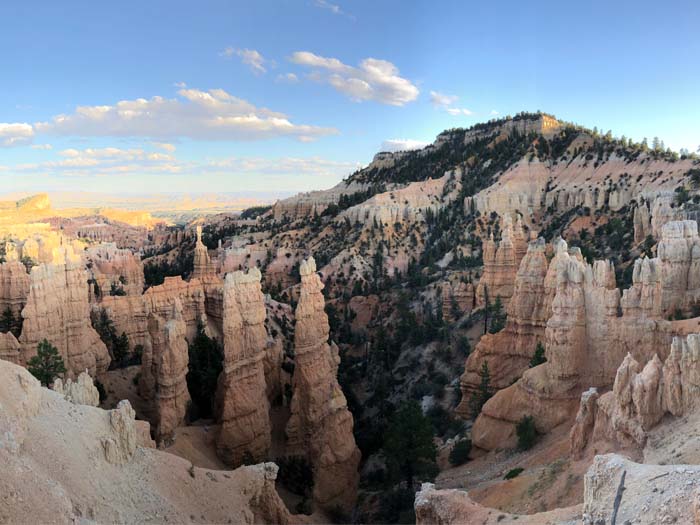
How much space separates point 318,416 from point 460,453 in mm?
7103

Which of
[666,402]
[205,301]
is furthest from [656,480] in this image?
[205,301]

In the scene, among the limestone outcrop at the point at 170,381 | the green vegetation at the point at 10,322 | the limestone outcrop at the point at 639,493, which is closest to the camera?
the limestone outcrop at the point at 639,493

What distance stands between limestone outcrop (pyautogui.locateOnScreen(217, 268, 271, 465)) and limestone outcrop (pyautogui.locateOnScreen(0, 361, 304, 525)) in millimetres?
7688

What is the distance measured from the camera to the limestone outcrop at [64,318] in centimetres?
2797

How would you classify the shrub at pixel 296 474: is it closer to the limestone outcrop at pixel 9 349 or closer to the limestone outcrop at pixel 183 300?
the limestone outcrop at pixel 9 349

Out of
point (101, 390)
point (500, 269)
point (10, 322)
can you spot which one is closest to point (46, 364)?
point (101, 390)

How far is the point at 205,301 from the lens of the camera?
45750 millimetres

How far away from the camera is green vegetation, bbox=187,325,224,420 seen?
29.6 metres

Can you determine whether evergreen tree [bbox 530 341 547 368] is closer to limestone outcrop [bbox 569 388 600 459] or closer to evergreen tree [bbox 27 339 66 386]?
limestone outcrop [bbox 569 388 600 459]

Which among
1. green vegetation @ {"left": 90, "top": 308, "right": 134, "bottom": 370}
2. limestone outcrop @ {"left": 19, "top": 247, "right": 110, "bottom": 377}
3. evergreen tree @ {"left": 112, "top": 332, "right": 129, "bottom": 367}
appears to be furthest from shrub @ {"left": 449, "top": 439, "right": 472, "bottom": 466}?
evergreen tree @ {"left": 112, "top": 332, "right": 129, "bottom": 367}

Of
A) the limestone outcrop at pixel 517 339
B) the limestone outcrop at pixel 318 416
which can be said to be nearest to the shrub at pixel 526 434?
the limestone outcrop at pixel 517 339

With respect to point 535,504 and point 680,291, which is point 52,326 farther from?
point 680,291

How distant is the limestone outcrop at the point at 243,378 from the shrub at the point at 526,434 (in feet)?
38.2

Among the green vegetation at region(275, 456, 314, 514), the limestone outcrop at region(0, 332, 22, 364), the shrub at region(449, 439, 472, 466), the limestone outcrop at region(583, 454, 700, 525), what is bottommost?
the green vegetation at region(275, 456, 314, 514)
